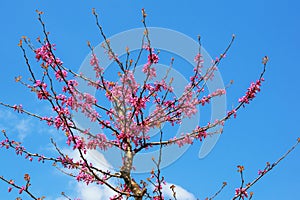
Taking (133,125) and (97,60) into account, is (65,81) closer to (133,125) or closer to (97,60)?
(97,60)

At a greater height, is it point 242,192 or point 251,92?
point 251,92

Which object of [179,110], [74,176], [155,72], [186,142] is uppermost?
[155,72]

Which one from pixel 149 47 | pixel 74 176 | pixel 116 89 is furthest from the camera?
pixel 116 89

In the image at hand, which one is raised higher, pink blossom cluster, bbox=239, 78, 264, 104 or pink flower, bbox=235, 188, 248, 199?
pink blossom cluster, bbox=239, 78, 264, 104

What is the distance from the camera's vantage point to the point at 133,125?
691cm

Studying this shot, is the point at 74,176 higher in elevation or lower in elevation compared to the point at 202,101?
lower

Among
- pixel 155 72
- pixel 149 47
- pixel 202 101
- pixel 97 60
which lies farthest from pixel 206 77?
pixel 97 60

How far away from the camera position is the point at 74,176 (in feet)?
23.2

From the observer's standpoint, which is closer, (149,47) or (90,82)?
(149,47)

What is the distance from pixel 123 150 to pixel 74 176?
1.20 metres

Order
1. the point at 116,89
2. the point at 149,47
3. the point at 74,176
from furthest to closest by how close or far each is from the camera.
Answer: the point at 116,89 → the point at 74,176 → the point at 149,47

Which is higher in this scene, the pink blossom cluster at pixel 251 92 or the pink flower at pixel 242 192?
the pink blossom cluster at pixel 251 92

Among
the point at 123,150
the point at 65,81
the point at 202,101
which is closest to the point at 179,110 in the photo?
the point at 202,101

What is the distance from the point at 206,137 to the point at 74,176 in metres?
2.86
